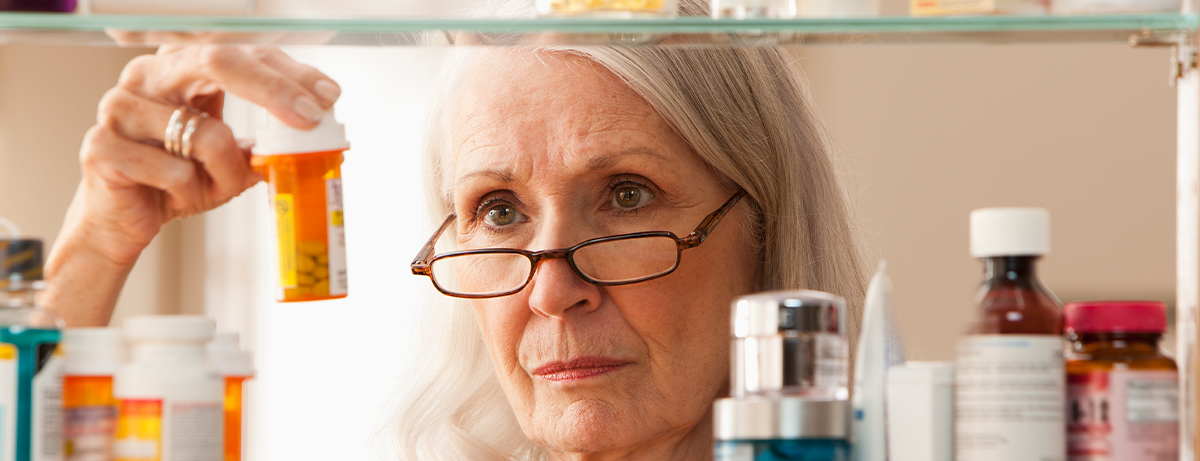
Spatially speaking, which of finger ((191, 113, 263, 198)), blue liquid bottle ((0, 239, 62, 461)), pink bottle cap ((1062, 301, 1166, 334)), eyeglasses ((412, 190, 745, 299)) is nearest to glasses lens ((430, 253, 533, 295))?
eyeglasses ((412, 190, 745, 299))

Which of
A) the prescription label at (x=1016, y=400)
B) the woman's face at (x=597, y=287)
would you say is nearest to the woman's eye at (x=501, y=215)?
the woman's face at (x=597, y=287)

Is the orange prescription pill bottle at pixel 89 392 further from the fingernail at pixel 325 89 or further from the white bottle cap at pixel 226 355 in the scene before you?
the fingernail at pixel 325 89

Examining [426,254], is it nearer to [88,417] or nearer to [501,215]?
[501,215]

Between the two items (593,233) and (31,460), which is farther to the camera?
(593,233)

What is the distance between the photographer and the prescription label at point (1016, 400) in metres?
0.56

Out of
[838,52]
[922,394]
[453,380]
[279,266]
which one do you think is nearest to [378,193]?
[453,380]

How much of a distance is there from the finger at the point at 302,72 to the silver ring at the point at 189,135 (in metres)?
0.11

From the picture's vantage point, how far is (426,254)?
1.10 metres

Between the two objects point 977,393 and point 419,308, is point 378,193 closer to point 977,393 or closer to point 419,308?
point 419,308

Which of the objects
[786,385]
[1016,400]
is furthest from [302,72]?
[1016,400]

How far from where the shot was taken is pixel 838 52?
42.4 inches

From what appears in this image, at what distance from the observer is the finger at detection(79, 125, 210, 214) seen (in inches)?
38.1

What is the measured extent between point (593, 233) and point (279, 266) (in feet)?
1.11

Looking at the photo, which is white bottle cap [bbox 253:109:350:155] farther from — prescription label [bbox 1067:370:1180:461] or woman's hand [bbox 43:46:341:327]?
prescription label [bbox 1067:370:1180:461]
